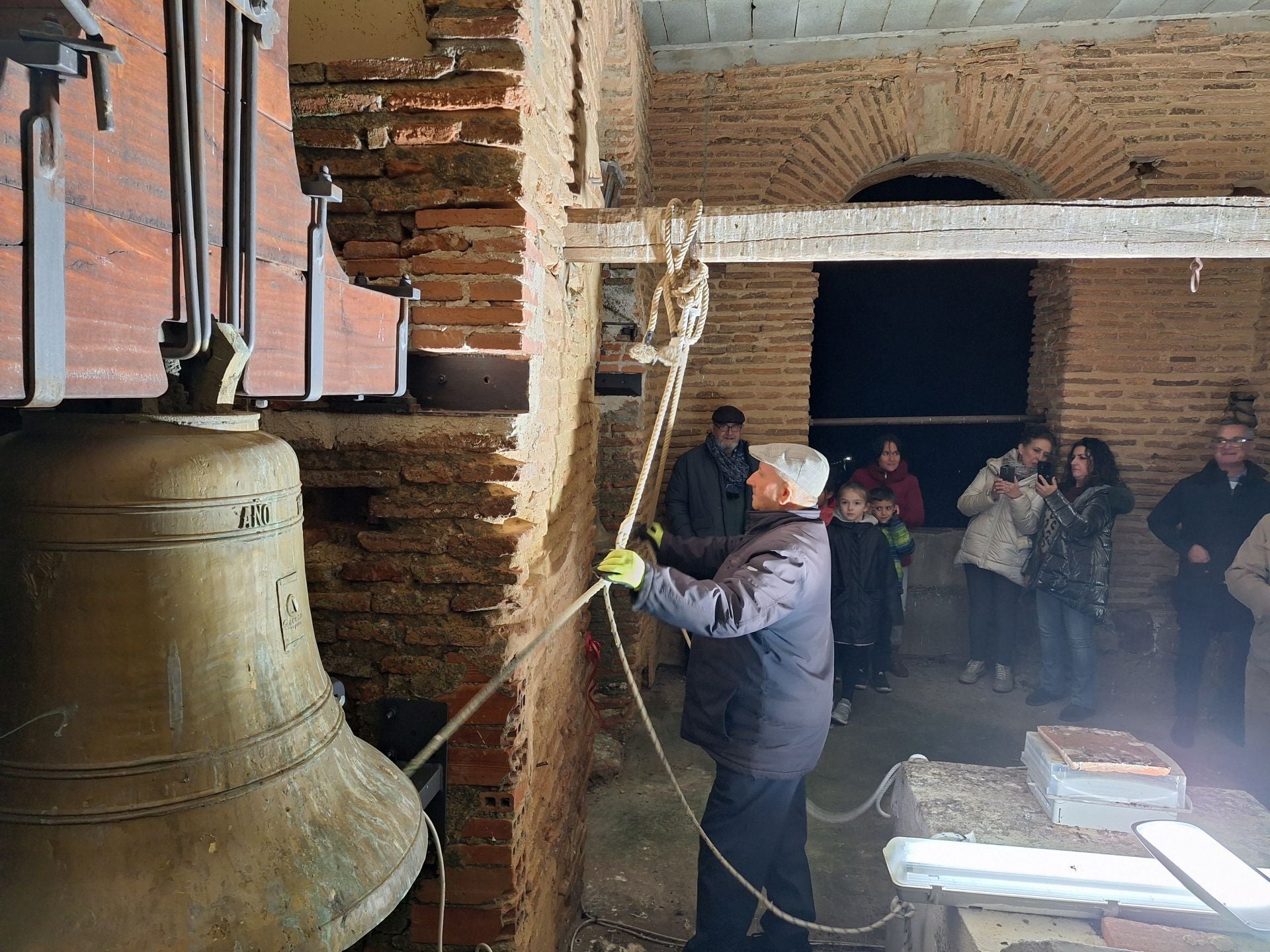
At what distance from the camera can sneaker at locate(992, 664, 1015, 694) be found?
5906mm

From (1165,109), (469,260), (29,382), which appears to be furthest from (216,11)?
(1165,109)

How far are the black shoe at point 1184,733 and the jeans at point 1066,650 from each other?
0.48m

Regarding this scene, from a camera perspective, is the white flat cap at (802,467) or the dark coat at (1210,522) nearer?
the white flat cap at (802,467)

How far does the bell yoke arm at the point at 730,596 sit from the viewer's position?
2.58 m

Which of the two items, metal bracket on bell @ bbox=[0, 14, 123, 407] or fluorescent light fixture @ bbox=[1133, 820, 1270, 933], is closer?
metal bracket on bell @ bbox=[0, 14, 123, 407]

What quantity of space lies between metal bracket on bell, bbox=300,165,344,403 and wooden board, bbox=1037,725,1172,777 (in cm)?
284

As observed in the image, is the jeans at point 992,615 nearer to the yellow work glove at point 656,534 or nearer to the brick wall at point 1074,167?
the brick wall at point 1074,167

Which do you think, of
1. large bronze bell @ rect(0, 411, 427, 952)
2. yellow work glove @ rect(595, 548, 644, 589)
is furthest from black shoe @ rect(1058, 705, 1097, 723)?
large bronze bell @ rect(0, 411, 427, 952)

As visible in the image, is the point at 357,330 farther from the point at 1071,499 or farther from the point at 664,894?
the point at 1071,499

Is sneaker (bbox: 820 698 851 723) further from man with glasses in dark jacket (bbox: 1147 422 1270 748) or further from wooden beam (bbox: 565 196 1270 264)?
wooden beam (bbox: 565 196 1270 264)

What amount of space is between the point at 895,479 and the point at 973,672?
5.26ft

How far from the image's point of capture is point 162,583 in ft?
3.01

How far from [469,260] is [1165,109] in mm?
6062

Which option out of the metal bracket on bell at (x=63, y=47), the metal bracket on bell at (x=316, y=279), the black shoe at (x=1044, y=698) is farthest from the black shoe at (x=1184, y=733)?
the metal bracket on bell at (x=63, y=47)
